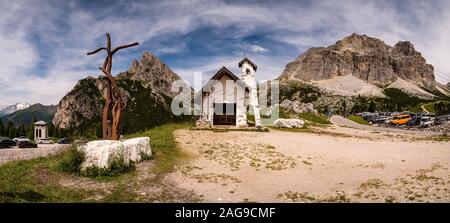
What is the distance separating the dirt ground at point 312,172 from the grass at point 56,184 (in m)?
2.37

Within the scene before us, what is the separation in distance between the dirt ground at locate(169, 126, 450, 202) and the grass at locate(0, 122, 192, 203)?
2374 millimetres

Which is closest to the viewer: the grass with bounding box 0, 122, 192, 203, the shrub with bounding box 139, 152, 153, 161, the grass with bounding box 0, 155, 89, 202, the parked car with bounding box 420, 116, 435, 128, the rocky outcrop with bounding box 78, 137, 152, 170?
the grass with bounding box 0, 155, 89, 202

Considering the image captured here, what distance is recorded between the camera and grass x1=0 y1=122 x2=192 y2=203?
543 inches

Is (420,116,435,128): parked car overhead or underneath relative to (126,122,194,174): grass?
overhead

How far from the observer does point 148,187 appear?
1644cm

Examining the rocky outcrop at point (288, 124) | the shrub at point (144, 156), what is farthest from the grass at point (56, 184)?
the rocky outcrop at point (288, 124)

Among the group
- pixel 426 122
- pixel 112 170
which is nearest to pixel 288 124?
pixel 426 122

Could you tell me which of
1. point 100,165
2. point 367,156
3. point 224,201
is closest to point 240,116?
point 367,156

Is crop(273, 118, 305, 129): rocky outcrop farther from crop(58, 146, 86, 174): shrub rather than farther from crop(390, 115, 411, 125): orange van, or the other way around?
crop(58, 146, 86, 174): shrub

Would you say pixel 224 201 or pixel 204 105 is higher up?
pixel 204 105

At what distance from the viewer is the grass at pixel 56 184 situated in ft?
45.3

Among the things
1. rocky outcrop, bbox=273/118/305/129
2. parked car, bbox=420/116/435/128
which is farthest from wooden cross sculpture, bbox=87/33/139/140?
parked car, bbox=420/116/435/128

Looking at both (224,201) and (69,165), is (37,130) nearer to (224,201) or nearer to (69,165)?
(69,165)
